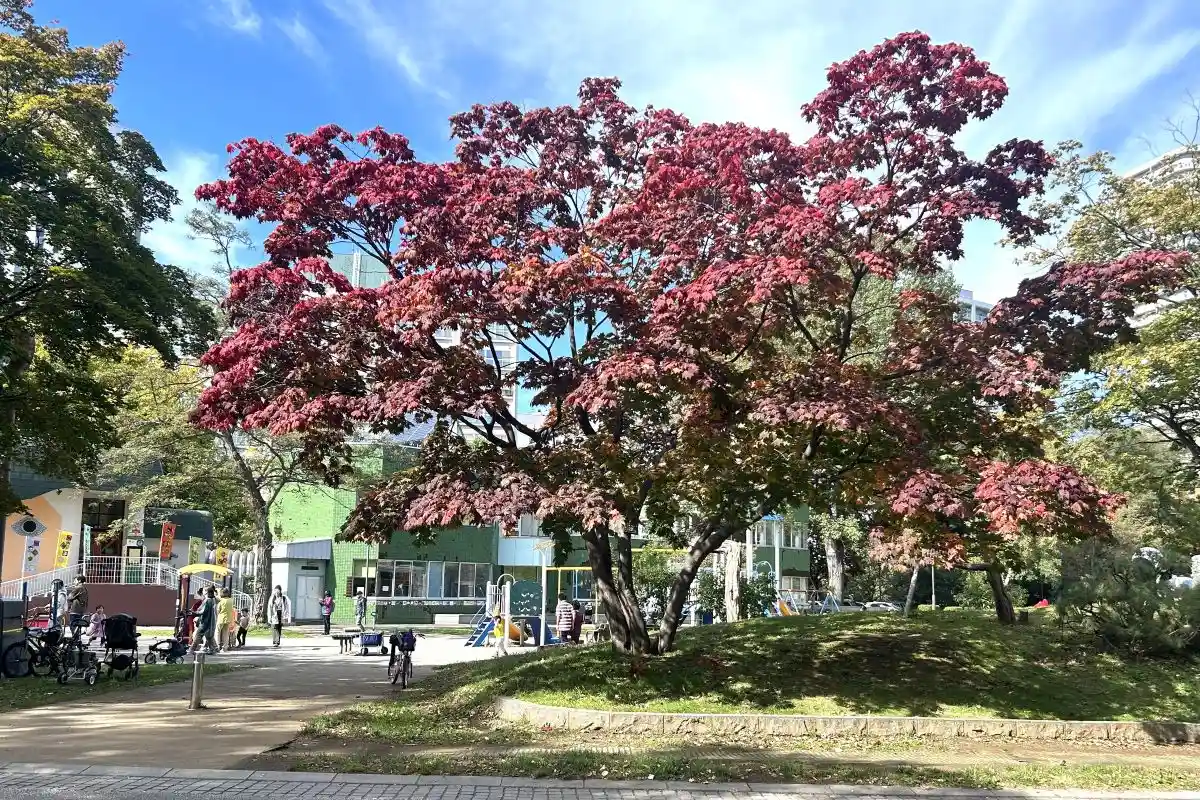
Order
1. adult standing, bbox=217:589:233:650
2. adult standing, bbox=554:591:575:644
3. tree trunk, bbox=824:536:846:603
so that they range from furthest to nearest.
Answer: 1. tree trunk, bbox=824:536:846:603
2. adult standing, bbox=554:591:575:644
3. adult standing, bbox=217:589:233:650

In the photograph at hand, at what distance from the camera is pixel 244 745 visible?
9.25 metres

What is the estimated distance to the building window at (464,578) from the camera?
43844 millimetres

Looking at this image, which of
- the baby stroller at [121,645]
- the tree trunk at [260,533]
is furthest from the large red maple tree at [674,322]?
the tree trunk at [260,533]

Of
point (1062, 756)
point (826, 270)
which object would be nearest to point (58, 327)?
point (826, 270)

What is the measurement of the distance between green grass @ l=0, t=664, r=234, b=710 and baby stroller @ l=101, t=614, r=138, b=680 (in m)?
0.21

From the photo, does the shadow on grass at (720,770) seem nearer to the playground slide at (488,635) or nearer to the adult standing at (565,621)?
the adult standing at (565,621)

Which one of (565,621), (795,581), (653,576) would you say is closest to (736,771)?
(565,621)

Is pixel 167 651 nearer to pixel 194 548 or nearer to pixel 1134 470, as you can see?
pixel 1134 470

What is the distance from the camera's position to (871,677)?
12930mm

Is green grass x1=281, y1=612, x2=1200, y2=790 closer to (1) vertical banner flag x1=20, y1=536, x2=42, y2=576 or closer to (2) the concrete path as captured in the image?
(2) the concrete path

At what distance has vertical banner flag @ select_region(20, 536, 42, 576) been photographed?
1233 inches

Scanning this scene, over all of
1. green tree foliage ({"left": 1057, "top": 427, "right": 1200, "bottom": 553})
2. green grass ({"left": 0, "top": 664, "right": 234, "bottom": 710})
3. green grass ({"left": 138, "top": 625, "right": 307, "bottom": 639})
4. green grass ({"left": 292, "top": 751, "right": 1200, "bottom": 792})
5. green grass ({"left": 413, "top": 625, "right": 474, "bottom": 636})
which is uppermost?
green tree foliage ({"left": 1057, "top": 427, "right": 1200, "bottom": 553})

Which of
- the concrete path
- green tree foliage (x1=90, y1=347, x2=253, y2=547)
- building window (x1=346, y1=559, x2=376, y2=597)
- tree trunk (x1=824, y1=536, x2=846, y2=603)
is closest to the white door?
building window (x1=346, y1=559, x2=376, y2=597)

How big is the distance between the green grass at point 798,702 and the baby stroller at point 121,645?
15.7 feet
